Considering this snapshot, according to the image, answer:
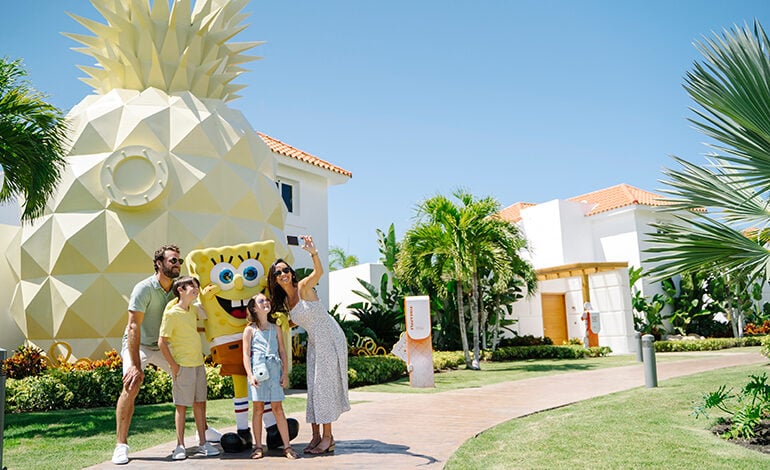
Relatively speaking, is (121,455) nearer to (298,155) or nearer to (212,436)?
(212,436)

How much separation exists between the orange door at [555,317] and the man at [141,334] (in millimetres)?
23071

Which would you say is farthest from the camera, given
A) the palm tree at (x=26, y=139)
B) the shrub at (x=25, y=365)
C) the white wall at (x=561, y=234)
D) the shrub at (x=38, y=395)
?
the white wall at (x=561, y=234)

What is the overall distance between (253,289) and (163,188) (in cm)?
553

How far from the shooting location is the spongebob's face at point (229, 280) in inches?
263

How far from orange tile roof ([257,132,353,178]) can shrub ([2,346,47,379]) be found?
10451mm

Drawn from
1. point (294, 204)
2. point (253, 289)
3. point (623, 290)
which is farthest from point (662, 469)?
point (623, 290)

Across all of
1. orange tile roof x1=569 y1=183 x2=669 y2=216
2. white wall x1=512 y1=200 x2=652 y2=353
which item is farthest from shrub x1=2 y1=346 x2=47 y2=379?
orange tile roof x1=569 y1=183 x2=669 y2=216

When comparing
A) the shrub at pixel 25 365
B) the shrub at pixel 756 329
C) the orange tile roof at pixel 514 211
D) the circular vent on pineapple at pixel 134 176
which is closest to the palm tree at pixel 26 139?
the circular vent on pineapple at pixel 134 176

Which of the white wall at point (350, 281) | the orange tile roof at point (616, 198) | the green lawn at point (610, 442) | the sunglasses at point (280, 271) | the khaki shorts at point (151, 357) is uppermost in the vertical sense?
the orange tile roof at point (616, 198)

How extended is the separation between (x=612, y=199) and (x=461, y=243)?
17737mm

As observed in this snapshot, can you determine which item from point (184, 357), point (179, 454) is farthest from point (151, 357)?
point (179, 454)

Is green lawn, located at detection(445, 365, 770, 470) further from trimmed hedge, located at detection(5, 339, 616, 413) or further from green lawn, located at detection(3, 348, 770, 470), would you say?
trimmed hedge, located at detection(5, 339, 616, 413)

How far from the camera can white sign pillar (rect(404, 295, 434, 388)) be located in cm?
1266

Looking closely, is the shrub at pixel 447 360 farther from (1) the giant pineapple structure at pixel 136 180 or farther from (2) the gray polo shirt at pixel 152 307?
(2) the gray polo shirt at pixel 152 307
